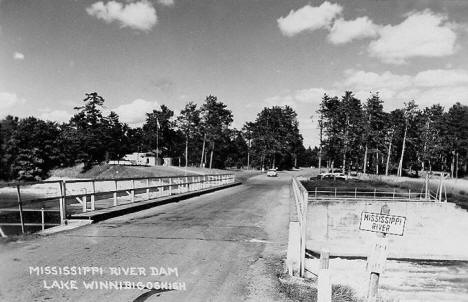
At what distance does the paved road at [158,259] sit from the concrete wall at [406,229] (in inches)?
876

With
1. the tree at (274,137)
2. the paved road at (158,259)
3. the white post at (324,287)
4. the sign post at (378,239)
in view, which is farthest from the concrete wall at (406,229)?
the tree at (274,137)

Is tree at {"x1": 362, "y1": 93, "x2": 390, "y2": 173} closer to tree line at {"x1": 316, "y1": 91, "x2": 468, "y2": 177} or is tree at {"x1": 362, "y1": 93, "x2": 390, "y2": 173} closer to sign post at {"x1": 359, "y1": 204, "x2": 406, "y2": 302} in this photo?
tree line at {"x1": 316, "y1": 91, "x2": 468, "y2": 177}

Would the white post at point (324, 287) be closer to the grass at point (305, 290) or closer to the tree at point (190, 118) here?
the grass at point (305, 290)

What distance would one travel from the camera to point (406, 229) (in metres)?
32.8

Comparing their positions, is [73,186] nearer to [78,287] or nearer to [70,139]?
[70,139]

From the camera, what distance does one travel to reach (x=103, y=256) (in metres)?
7.49

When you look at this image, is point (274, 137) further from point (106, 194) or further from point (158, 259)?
point (158, 259)

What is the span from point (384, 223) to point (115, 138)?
9650 cm

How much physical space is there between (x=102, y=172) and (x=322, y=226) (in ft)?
164

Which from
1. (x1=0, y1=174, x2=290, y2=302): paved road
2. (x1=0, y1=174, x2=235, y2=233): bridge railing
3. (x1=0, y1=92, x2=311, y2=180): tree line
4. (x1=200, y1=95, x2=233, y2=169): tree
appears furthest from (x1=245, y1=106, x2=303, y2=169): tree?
(x1=0, y1=174, x2=290, y2=302): paved road

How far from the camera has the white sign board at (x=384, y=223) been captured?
496 cm

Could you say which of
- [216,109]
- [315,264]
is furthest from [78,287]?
[216,109]

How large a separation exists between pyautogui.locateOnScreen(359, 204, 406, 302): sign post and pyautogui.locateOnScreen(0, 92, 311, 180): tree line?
59992 mm

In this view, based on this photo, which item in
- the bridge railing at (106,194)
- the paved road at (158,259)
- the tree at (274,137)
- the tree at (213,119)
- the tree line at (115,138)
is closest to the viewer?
the paved road at (158,259)
